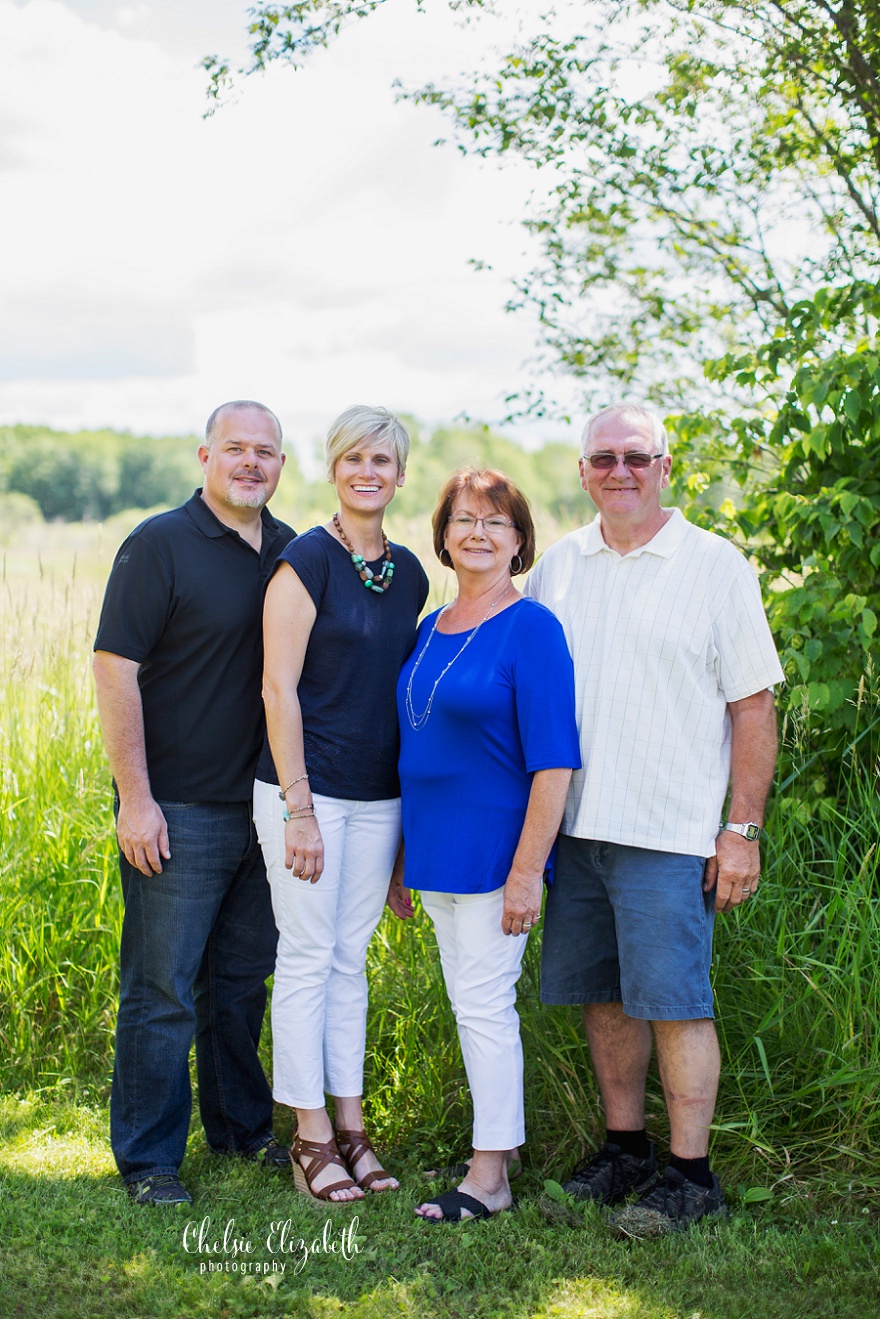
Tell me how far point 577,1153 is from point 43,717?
126 inches

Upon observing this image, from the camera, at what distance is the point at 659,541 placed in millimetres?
3229

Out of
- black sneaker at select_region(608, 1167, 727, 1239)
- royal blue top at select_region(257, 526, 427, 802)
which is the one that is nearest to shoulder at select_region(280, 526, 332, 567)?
royal blue top at select_region(257, 526, 427, 802)

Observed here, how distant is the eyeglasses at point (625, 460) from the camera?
10.5ft

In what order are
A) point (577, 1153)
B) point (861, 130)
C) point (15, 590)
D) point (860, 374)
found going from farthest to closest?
1. point (15, 590)
2. point (861, 130)
3. point (860, 374)
4. point (577, 1153)

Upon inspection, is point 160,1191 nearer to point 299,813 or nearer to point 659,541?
point 299,813

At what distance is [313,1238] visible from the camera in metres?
3.19

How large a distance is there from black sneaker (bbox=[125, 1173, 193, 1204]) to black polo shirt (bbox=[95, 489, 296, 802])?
46.2 inches

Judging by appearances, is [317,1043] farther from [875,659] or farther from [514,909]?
[875,659]

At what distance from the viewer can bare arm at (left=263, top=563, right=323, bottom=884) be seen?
10.6ft

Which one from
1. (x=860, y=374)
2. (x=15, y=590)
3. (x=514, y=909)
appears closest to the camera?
(x=514, y=909)

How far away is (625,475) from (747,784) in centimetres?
95

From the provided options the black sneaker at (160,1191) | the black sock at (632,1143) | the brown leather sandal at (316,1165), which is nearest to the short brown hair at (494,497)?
the black sock at (632,1143)

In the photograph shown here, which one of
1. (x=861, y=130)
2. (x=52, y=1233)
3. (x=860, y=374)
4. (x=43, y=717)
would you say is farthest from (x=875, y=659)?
(x=43, y=717)

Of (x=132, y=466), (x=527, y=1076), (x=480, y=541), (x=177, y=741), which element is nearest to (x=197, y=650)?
(x=177, y=741)
